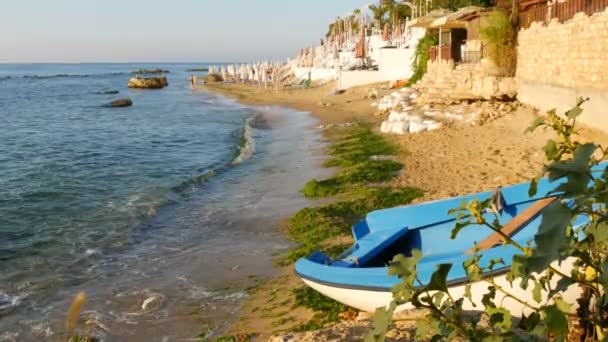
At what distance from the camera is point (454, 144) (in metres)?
14.4

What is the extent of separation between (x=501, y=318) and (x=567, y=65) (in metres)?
12.9

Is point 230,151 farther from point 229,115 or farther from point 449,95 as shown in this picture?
point 229,115

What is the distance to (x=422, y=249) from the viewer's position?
20.4 feet

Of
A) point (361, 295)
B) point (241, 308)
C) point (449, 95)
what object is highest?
point (449, 95)

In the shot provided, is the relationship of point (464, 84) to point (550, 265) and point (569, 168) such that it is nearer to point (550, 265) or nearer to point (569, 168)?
point (550, 265)

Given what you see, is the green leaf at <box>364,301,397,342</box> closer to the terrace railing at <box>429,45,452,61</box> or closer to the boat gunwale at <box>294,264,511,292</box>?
the boat gunwale at <box>294,264,511,292</box>

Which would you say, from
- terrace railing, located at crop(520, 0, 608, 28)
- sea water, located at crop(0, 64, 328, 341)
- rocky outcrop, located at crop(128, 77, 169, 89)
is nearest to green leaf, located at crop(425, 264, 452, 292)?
sea water, located at crop(0, 64, 328, 341)

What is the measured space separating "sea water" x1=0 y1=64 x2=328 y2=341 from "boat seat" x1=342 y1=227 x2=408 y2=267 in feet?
5.56

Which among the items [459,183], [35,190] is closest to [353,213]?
[459,183]

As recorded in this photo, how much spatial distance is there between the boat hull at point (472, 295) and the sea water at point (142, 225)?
168 cm

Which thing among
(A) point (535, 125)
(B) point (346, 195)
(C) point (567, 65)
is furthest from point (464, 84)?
(A) point (535, 125)

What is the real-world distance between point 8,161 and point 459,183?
15239mm

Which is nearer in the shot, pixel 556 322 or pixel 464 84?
pixel 556 322

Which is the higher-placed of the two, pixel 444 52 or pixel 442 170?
pixel 444 52
